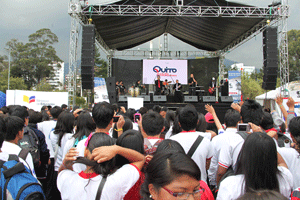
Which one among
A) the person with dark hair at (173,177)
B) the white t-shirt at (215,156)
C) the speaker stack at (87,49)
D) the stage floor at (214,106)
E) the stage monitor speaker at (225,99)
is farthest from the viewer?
the stage monitor speaker at (225,99)

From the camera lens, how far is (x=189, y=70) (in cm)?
1509

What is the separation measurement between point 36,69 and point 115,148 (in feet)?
158

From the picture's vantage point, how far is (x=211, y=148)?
2275mm

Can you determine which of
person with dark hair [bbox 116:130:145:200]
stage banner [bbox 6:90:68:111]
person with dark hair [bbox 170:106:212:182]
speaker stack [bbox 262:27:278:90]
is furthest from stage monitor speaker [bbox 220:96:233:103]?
person with dark hair [bbox 116:130:145:200]

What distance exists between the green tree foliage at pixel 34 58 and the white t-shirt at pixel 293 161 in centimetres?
4713

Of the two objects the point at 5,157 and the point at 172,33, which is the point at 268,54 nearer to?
the point at 172,33

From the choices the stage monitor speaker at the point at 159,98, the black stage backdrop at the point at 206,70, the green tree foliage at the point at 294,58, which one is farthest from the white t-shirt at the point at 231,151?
the green tree foliage at the point at 294,58

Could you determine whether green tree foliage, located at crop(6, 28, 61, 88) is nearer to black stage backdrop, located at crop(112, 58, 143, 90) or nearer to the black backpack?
black stage backdrop, located at crop(112, 58, 143, 90)

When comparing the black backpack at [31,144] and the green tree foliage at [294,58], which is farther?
the green tree foliage at [294,58]

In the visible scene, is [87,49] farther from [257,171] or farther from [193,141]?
[257,171]

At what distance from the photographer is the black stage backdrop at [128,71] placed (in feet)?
49.4

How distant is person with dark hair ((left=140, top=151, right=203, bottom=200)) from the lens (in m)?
1.04

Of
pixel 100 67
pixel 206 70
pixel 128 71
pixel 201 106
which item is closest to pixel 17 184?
pixel 201 106

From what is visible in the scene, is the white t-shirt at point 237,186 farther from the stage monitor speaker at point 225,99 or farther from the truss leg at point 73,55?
the stage monitor speaker at point 225,99
